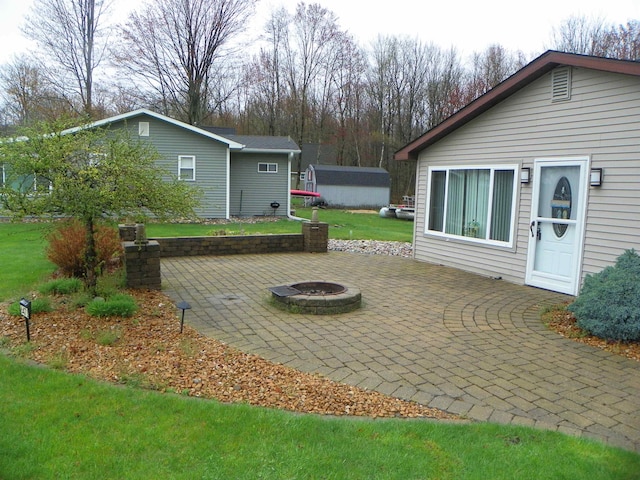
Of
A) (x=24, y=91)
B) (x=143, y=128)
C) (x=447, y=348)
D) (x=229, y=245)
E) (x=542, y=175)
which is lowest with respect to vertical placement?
(x=447, y=348)

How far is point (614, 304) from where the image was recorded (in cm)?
482

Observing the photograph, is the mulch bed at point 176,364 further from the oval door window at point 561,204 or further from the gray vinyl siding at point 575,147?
the oval door window at point 561,204

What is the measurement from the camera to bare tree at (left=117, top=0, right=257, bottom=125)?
28109mm

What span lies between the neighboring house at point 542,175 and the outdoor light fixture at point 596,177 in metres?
0.01

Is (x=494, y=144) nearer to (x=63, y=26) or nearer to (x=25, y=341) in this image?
(x=25, y=341)

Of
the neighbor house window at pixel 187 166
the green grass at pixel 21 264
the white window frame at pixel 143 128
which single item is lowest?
the green grass at pixel 21 264

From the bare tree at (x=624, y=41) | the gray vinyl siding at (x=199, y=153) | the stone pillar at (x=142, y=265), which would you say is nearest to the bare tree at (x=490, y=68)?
the bare tree at (x=624, y=41)


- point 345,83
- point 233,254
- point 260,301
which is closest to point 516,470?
point 260,301

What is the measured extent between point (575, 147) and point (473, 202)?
226 cm

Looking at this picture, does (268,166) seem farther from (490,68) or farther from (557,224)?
(490,68)

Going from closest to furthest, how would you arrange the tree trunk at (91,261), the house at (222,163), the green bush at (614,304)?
1. the green bush at (614,304)
2. the tree trunk at (91,261)
3. the house at (222,163)

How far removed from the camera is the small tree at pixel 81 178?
16.1ft

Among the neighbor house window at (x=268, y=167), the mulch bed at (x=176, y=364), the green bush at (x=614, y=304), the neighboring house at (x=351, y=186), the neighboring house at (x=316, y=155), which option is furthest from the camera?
the neighboring house at (x=316, y=155)

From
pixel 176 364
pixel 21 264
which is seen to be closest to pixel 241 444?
pixel 176 364
